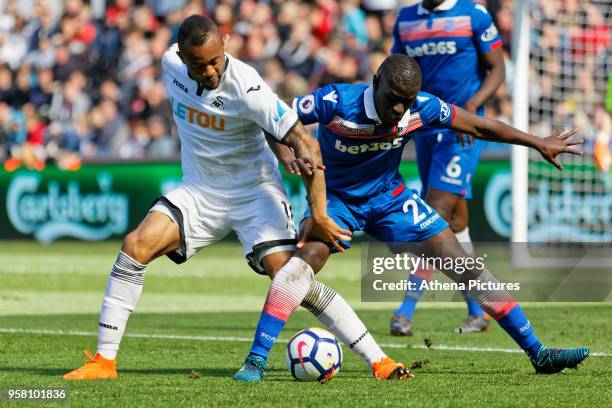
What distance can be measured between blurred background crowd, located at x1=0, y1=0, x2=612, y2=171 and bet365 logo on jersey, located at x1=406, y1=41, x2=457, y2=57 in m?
6.26

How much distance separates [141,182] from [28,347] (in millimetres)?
11765

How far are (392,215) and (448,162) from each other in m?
2.57

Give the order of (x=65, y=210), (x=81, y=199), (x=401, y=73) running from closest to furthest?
(x=401, y=73)
(x=81, y=199)
(x=65, y=210)

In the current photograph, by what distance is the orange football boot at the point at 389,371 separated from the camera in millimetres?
6762

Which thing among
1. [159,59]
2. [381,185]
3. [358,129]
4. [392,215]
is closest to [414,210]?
[392,215]

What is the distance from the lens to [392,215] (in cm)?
718

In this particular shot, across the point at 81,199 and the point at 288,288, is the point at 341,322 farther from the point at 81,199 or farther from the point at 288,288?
the point at 81,199

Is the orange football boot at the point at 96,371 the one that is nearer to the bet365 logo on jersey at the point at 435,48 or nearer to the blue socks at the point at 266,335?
the blue socks at the point at 266,335

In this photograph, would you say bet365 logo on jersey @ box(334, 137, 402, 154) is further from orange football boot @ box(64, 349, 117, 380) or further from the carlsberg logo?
the carlsberg logo

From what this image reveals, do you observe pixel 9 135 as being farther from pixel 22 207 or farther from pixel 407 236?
pixel 407 236

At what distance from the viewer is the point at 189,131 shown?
7.14 meters

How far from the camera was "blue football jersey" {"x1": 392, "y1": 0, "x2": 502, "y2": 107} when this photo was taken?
384 inches

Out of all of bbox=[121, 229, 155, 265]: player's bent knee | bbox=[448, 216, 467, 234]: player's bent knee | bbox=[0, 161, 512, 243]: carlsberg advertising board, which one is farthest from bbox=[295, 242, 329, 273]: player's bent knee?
bbox=[0, 161, 512, 243]: carlsberg advertising board

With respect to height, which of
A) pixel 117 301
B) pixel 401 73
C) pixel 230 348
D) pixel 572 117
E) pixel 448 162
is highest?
pixel 401 73
